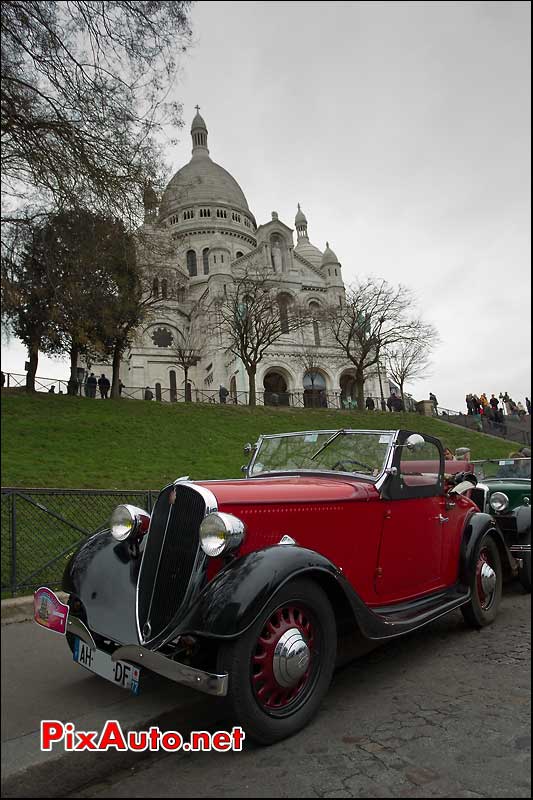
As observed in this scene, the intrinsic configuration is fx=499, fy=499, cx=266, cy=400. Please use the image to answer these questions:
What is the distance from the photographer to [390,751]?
246cm

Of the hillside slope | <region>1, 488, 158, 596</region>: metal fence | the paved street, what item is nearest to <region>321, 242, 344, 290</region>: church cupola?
the hillside slope

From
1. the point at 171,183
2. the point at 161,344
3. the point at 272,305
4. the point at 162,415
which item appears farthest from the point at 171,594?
the point at 161,344

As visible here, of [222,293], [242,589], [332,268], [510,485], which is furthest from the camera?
[332,268]

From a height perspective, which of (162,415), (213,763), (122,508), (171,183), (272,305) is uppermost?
(272,305)

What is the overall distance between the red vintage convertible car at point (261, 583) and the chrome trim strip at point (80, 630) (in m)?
0.01

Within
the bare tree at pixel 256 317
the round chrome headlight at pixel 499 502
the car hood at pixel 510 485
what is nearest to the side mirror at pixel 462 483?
the round chrome headlight at pixel 499 502

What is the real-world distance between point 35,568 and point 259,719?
435 centimetres

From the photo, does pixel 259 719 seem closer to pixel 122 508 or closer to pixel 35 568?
pixel 122 508

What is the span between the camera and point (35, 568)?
5.94 meters

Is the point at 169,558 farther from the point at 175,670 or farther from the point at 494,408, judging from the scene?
the point at 494,408

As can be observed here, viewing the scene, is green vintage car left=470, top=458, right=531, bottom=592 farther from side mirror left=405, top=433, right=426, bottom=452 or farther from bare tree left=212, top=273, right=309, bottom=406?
bare tree left=212, top=273, right=309, bottom=406

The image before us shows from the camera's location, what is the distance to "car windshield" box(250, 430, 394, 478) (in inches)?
169

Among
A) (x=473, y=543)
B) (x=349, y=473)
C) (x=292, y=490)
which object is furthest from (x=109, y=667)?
(x=473, y=543)

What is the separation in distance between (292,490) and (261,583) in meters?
0.84
